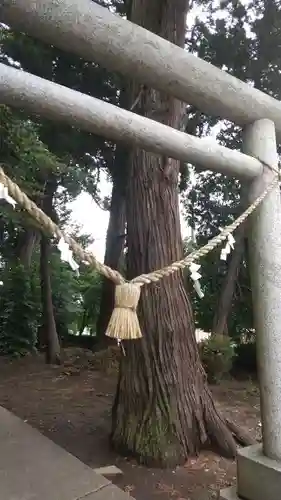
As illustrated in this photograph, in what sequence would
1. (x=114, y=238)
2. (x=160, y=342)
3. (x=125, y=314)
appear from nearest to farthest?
(x=125, y=314) → (x=160, y=342) → (x=114, y=238)

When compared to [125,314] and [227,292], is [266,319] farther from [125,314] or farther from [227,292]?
[227,292]

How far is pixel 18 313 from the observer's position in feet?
23.3

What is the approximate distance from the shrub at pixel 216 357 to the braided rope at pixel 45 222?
4.55m

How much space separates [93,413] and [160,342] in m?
1.52

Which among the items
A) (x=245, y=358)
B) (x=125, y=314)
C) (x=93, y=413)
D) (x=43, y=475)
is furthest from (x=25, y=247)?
(x=125, y=314)

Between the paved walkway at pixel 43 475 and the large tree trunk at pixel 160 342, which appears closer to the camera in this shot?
the paved walkway at pixel 43 475

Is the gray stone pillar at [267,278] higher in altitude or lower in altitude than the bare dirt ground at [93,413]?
higher

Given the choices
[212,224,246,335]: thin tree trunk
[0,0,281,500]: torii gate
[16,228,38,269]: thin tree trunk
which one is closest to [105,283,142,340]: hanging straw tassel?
[0,0,281,500]: torii gate

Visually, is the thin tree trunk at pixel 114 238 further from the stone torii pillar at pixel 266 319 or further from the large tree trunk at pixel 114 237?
the stone torii pillar at pixel 266 319

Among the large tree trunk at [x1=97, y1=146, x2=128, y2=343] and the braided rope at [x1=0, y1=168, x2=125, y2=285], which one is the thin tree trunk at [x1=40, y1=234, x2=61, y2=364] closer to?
the large tree trunk at [x1=97, y1=146, x2=128, y2=343]

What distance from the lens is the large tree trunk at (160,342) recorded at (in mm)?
3064

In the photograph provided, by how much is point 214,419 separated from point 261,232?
2090mm

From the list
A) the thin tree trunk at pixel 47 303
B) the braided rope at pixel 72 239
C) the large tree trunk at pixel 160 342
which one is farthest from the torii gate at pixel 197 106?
the thin tree trunk at pixel 47 303

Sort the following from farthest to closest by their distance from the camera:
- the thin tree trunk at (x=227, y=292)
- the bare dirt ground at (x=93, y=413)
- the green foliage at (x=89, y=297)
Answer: the green foliage at (x=89, y=297)
the thin tree trunk at (x=227, y=292)
the bare dirt ground at (x=93, y=413)
